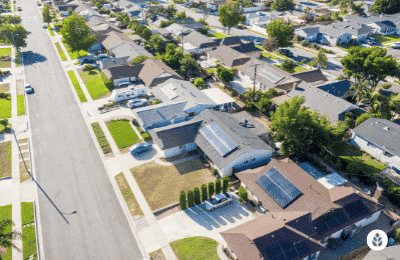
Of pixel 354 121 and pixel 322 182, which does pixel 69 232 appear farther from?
pixel 354 121

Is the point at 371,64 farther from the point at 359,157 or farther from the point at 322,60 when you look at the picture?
the point at 359,157

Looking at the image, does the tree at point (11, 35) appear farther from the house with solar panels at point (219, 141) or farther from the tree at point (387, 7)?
the tree at point (387, 7)

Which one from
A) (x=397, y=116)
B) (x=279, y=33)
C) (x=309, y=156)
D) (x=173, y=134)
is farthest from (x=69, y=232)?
(x=279, y=33)

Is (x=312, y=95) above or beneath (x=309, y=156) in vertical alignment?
above

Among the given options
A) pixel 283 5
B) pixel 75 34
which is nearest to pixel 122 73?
pixel 75 34

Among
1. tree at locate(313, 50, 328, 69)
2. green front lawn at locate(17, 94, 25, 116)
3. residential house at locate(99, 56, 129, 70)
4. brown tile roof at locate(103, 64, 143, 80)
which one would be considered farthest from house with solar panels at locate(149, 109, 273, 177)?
tree at locate(313, 50, 328, 69)

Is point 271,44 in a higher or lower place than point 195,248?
higher
